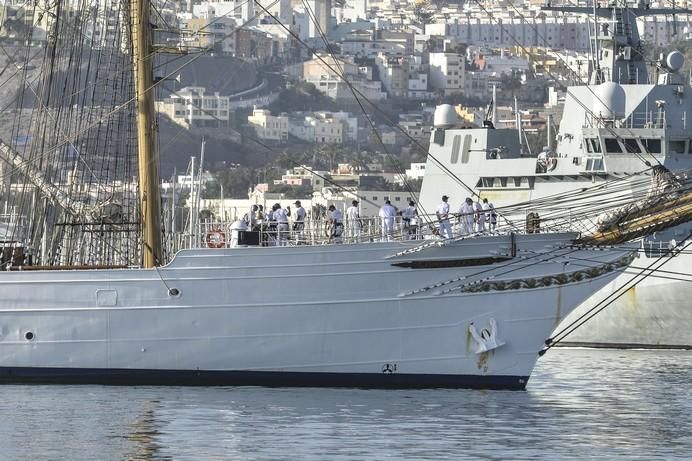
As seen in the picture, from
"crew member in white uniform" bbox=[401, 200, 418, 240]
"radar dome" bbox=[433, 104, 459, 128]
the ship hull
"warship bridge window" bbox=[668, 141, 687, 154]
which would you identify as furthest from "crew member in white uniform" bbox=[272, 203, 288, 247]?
"radar dome" bbox=[433, 104, 459, 128]

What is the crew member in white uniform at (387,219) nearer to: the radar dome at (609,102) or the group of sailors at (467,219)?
the group of sailors at (467,219)

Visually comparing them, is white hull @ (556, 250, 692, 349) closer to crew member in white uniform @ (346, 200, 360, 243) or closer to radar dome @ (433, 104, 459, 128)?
radar dome @ (433, 104, 459, 128)

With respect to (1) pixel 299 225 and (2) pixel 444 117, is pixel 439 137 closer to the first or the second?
(2) pixel 444 117

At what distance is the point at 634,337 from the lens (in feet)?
160

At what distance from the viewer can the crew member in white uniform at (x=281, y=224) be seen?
34.7 meters

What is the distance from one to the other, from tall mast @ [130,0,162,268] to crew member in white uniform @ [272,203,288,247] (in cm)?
219

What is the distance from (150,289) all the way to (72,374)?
227cm

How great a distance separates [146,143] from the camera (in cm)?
3591

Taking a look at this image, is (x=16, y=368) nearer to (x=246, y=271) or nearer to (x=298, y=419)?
(x=246, y=271)

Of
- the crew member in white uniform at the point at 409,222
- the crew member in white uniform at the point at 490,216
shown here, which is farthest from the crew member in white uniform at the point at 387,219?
the crew member in white uniform at the point at 490,216

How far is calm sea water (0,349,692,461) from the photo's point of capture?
1080 inches

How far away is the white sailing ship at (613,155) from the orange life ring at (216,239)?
11853 mm

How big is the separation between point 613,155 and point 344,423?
20457 mm

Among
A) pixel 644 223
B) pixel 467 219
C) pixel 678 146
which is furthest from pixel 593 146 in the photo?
pixel 644 223
